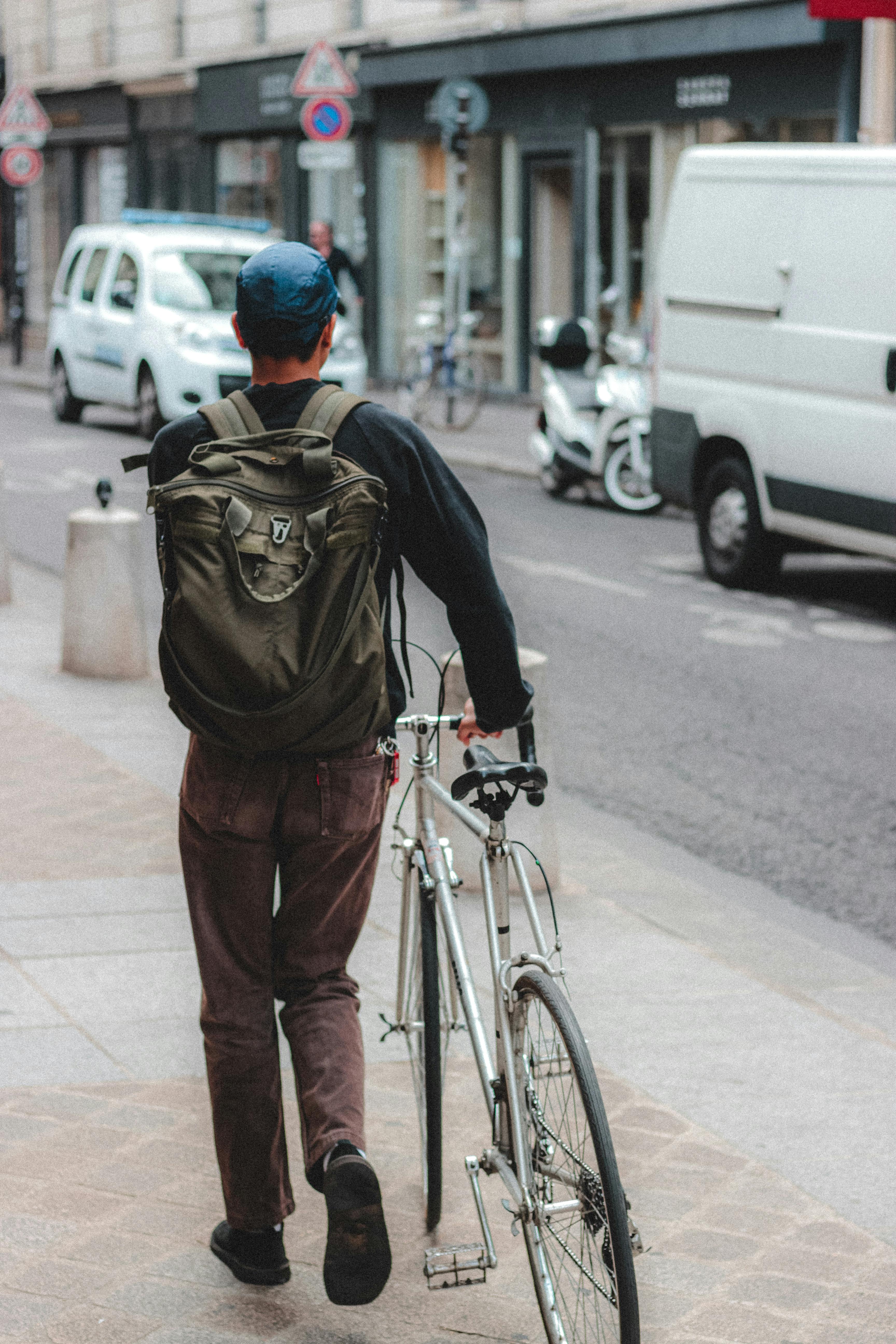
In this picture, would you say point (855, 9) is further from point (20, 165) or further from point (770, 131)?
point (20, 165)

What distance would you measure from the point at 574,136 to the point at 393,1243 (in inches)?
813

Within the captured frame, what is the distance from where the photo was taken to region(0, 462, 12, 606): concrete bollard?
10719mm

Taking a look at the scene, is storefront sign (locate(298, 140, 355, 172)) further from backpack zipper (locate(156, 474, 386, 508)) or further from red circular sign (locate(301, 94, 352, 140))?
backpack zipper (locate(156, 474, 386, 508))

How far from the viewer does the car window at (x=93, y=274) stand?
2069 centimetres

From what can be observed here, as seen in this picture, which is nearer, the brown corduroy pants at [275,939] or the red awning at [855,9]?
the brown corduroy pants at [275,939]

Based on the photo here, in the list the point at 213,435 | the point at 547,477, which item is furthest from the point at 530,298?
the point at 213,435

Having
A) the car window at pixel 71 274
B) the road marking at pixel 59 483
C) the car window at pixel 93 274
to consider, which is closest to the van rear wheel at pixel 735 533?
the road marking at pixel 59 483

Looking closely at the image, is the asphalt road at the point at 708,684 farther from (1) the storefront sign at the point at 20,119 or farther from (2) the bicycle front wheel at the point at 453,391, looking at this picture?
(1) the storefront sign at the point at 20,119

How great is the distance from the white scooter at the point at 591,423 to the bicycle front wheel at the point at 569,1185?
39.0 ft

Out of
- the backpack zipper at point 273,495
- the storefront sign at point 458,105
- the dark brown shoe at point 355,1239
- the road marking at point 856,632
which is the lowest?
the road marking at point 856,632

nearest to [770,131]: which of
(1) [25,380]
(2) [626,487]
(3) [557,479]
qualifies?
(3) [557,479]

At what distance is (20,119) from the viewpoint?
28766 millimetres

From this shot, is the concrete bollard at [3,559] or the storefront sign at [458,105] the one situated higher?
the storefront sign at [458,105]

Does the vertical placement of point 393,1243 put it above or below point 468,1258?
below
